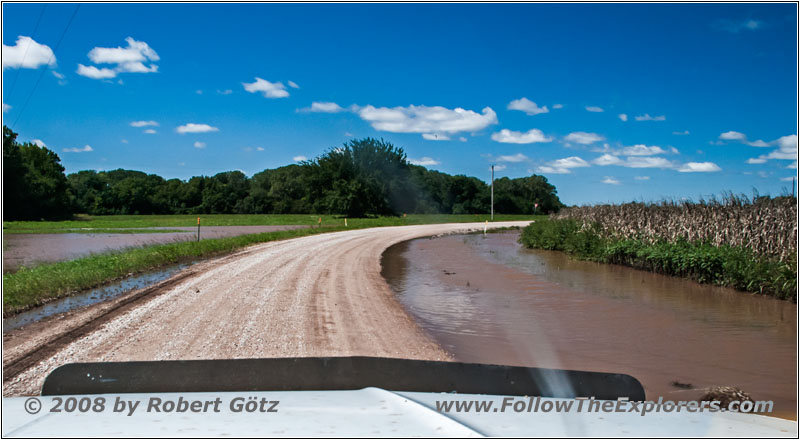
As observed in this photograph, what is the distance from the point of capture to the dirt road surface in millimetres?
6301

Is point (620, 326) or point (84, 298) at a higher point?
point (84, 298)

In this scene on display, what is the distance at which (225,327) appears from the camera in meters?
7.63

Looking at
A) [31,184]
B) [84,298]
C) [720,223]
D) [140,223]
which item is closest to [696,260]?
[720,223]

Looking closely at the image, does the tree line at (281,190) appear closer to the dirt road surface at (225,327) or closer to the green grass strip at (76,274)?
the green grass strip at (76,274)

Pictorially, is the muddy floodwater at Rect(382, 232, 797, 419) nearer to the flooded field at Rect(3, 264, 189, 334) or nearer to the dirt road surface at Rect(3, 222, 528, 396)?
the dirt road surface at Rect(3, 222, 528, 396)

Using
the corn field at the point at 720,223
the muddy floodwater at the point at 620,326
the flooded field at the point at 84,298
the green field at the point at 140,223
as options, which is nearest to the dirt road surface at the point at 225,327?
the flooded field at the point at 84,298

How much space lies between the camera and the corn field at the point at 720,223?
538 inches

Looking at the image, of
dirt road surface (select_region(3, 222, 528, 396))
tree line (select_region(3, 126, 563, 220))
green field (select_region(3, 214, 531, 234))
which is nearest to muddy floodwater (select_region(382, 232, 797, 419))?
dirt road surface (select_region(3, 222, 528, 396))

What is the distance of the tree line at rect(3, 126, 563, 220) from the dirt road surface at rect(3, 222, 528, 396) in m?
53.8

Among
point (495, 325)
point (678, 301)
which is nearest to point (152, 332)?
point (495, 325)

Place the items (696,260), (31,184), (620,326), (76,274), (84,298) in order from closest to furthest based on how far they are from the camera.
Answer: (620,326), (84,298), (76,274), (696,260), (31,184)

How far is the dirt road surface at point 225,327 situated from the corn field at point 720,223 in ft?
31.3

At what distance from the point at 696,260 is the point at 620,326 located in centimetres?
736

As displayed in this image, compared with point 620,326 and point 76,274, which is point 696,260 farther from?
point 76,274
